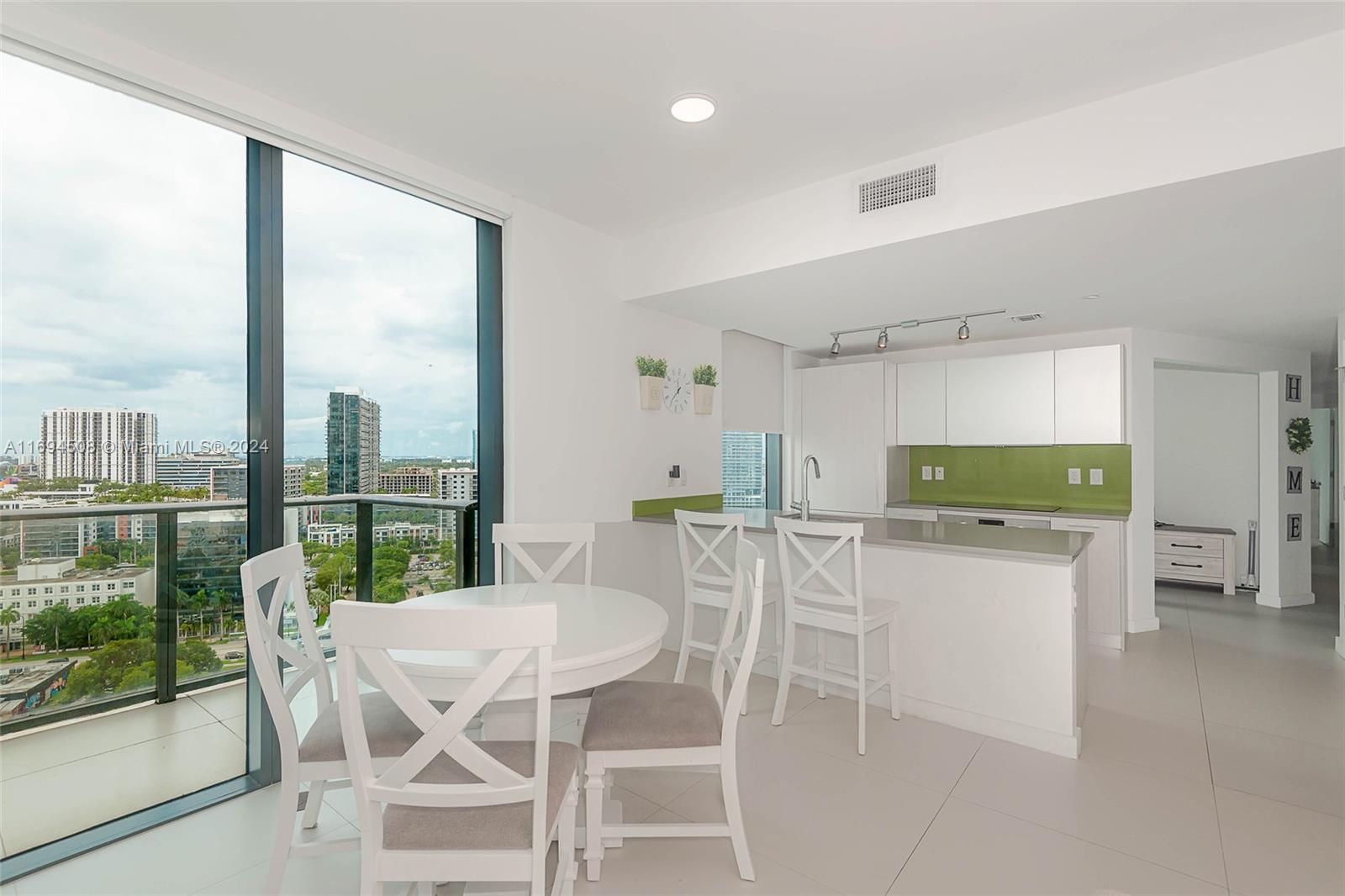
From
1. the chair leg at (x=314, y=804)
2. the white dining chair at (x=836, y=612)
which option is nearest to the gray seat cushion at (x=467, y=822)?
the chair leg at (x=314, y=804)

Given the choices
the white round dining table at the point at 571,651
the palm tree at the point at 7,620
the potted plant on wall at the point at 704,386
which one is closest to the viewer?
the white round dining table at the point at 571,651

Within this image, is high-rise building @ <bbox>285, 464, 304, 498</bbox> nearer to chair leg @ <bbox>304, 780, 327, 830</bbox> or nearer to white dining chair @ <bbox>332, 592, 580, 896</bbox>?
chair leg @ <bbox>304, 780, 327, 830</bbox>

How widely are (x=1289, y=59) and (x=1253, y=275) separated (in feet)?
5.79

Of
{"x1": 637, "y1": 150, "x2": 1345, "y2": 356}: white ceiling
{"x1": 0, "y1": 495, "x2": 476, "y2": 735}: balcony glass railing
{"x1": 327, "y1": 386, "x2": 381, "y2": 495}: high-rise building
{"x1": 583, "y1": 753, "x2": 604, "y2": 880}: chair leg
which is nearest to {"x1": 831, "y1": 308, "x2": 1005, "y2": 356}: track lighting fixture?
{"x1": 637, "y1": 150, "x2": 1345, "y2": 356}: white ceiling

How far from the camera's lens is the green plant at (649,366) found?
4082 mm

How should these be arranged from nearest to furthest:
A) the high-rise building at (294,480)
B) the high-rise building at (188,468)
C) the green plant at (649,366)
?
the high-rise building at (188,468) → the high-rise building at (294,480) → the green plant at (649,366)

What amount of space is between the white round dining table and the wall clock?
2.12 m

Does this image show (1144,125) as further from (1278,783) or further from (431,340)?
(431,340)

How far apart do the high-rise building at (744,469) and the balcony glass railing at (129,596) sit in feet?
10.6

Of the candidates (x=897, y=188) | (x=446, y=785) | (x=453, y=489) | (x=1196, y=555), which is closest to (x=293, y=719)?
(x=446, y=785)

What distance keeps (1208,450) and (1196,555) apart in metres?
1.08

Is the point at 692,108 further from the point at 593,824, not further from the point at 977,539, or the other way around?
the point at 593,824

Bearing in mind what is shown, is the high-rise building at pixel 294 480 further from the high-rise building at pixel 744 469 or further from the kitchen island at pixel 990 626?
the high-rise building at pixel 744 469

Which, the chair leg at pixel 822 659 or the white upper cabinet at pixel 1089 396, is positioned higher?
the white upper cabinet at pixel 1089 396
